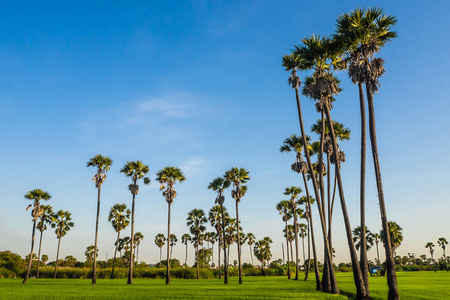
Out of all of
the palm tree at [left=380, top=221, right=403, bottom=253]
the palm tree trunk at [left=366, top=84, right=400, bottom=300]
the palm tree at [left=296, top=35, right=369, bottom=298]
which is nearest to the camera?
the palm tree trunk at [left=366, top=84, right=400, bottom=300]

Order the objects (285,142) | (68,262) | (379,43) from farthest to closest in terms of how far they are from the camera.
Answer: (68,262), (285,142), (379,43)

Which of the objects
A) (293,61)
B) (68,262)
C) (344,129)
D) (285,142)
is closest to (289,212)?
(285,142)

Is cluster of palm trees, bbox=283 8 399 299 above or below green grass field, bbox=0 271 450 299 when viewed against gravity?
above

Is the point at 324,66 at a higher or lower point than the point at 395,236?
higher

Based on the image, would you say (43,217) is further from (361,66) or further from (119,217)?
Result: (361,66)

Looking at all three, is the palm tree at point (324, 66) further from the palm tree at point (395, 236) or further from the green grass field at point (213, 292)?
the palm tree at point (395, 236)

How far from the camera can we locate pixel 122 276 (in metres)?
76.6

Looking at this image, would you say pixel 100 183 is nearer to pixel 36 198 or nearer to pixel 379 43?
pixel 36 198

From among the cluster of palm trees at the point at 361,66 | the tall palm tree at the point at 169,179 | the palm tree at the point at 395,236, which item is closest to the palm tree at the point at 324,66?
the cluster of palm trees at the point at 361,66

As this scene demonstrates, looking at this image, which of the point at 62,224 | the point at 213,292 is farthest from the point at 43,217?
the point at 213,292

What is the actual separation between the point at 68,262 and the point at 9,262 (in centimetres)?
5903

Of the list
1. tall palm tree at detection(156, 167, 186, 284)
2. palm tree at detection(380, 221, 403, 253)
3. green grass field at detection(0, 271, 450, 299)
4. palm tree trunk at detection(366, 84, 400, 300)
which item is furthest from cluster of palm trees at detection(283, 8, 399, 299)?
palm tree at detection(380, 221, 403, 253)

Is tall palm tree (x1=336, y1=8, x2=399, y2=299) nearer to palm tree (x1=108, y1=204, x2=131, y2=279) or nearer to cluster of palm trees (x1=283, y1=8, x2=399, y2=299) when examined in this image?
cluster of palm trees (x1=283, y1=8, x2=399, y2=299)

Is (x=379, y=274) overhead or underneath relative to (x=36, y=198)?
underneath
